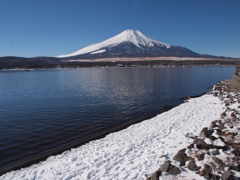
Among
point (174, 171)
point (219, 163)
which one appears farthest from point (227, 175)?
point (174, 171)

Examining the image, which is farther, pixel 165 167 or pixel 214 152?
pixel 214 152

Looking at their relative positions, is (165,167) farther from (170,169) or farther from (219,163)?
(219,163)

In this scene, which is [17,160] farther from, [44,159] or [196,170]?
[196,170]

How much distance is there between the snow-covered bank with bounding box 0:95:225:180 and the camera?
7.13m

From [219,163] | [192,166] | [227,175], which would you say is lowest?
[192,166]

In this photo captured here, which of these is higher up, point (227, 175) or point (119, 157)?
point (227, 175)

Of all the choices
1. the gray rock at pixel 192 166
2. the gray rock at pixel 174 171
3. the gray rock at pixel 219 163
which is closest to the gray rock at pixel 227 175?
the gray rock at pixel 219 163

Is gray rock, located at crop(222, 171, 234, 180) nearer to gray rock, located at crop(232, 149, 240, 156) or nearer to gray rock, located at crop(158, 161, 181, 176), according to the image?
gray rock, located at crop(158, 161, 181, 176)

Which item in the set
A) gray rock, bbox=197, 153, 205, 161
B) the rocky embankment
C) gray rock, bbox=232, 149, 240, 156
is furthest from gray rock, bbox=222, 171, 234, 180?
gray rock, bbox=232, 149, 240, 156

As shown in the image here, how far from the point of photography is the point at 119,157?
827 cm

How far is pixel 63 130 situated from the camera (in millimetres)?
13734

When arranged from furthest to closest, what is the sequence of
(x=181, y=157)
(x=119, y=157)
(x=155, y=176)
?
(x=119, y=157), (x=181, y=157), (x=155, y=176)

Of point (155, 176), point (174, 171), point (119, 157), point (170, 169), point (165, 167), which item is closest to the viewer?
point (155, 176)

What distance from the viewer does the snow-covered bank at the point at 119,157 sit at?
713cm
